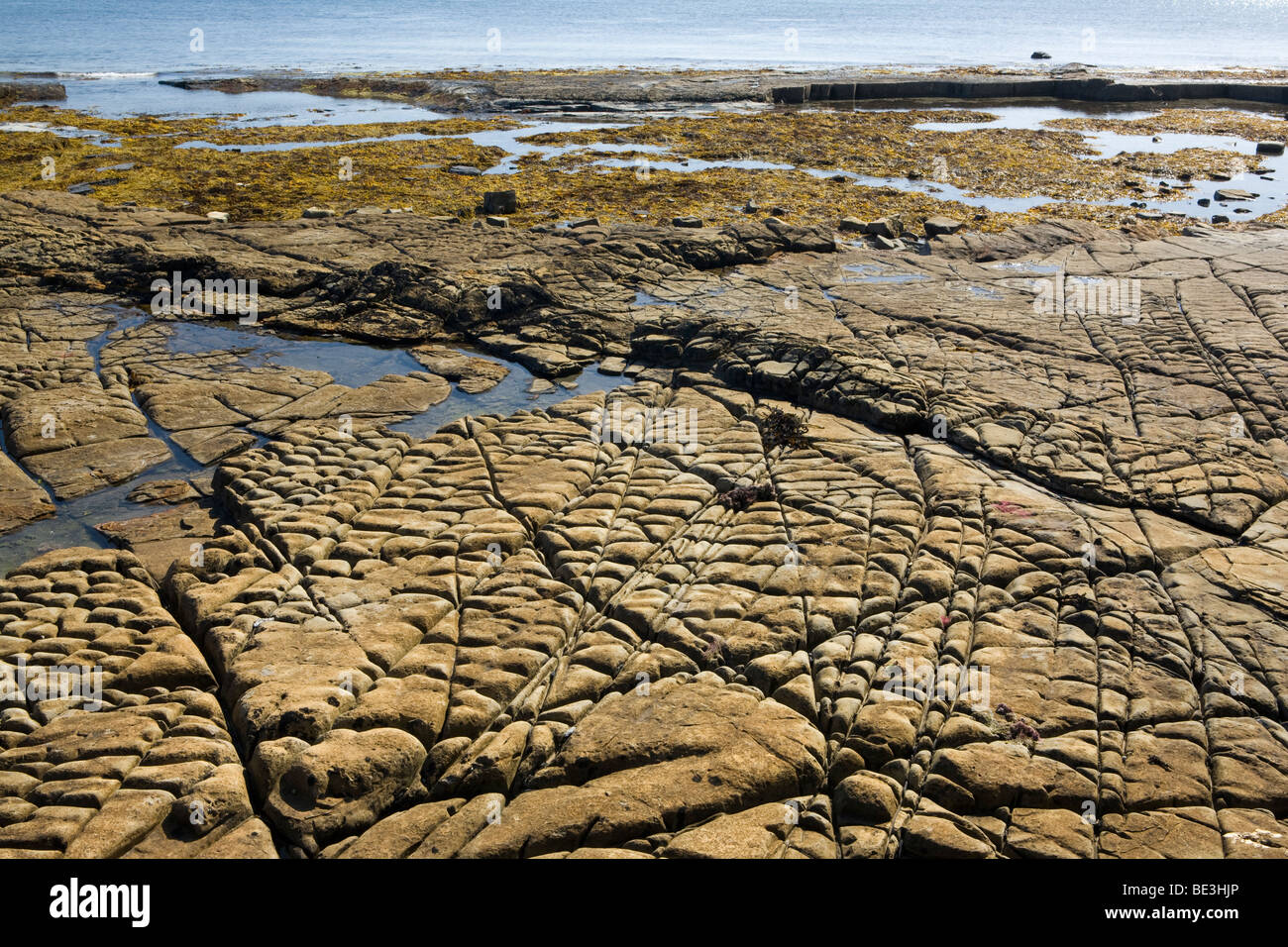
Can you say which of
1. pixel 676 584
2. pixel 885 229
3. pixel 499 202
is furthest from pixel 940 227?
pixel 676 584

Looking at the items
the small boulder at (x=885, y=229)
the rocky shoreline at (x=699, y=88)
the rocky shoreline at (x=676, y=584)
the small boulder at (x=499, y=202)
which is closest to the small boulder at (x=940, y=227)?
the small boulder at (x=885, y=229)

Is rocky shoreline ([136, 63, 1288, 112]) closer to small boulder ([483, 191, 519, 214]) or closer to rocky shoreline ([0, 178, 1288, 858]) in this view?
small boulder ([483, 191, 519, 214])

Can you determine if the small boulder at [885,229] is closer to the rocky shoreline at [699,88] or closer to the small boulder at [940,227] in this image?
the small boulder at [940,227]

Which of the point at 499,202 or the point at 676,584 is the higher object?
the point at 499,202

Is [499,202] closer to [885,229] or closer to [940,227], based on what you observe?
[885,229]

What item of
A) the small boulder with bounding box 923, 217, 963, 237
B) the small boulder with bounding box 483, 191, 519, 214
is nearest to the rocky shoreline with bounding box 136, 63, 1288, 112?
the small boulder with bounding box 483, 191, 519, 214

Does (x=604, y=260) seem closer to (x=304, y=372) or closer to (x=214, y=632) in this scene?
(x=304, y=372)
